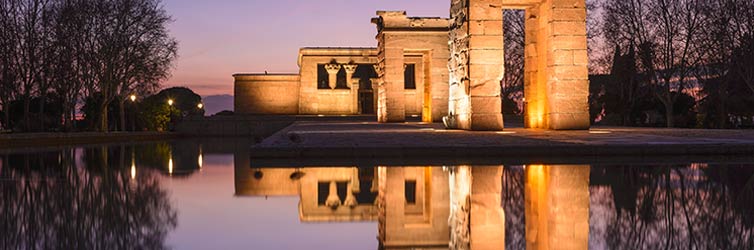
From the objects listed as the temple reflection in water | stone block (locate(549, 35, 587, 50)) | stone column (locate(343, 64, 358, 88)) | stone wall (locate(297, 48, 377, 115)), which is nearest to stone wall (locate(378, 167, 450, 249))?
the temple reflection in water

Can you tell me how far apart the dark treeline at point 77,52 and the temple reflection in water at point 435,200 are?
2173 cm

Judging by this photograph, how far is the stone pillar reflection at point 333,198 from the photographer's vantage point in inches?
250

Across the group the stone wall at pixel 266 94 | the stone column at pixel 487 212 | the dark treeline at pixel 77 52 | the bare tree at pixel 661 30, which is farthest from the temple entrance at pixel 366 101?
the stone column at pixel 487 212

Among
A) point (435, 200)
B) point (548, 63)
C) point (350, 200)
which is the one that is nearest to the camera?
point (435, 200)

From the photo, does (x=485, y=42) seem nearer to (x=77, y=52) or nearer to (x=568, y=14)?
(x=568, y=14)

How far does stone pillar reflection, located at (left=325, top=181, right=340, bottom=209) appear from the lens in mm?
6349

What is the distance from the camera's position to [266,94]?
54625mm

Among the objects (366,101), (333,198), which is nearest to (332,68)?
(366,101)

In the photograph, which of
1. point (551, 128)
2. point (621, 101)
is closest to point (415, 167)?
point (551, 128)

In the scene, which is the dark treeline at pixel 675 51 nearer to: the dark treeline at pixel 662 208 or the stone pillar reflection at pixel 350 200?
the dark treeline at pixel 662 208

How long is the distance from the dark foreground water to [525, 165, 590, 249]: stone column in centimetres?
2

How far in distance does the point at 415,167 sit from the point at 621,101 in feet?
127

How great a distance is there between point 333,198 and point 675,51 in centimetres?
3112

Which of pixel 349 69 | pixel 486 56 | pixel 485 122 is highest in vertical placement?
pixel 349 69
